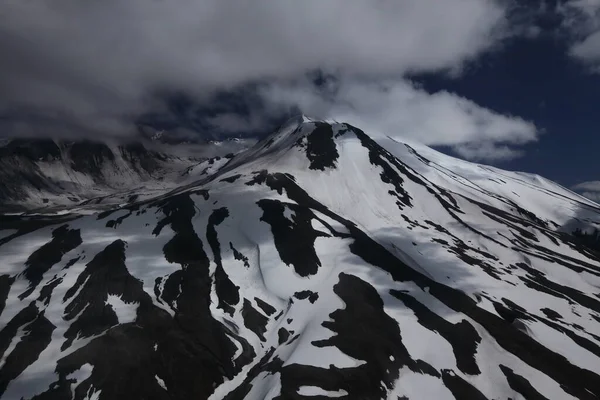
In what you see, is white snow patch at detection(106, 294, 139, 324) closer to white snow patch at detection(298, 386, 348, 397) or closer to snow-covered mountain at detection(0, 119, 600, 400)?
snow-covered mountain at detection(0, 119, 600, 400)

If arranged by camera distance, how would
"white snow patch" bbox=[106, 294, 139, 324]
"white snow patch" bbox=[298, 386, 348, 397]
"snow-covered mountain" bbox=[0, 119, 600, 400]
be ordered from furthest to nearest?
"white snow patch" bbox=[106, 294, 139, 324] < "snow-covered mountain" bbox=[0, 119, 600, 400] < "white snow patch" bbox=[298, 386, 348, 397]

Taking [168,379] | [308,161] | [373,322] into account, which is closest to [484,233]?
[308,161]

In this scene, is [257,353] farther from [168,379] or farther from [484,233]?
[484,233]

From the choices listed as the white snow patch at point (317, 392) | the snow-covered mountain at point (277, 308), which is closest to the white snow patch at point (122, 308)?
the snow-covered mountain at point (277, 308)

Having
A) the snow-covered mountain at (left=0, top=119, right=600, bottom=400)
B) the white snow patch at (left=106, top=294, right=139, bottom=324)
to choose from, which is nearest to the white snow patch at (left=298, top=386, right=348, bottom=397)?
the snow-covered mountain at (left=0, top=119, right=600, bottom=400)

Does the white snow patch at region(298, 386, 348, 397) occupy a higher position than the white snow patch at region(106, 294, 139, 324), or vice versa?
the white snow patch at region(298, 386, 348, 397)

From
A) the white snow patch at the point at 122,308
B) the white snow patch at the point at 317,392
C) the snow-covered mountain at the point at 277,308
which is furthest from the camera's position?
the white snow patch at the point at 122,308

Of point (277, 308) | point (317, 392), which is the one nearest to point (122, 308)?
point (277, 308)

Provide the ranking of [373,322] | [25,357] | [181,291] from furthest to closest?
[181,291] → [373,322] → [25,357]

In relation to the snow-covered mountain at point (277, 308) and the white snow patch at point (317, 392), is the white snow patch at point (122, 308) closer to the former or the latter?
the snow-covered mountain at point (277, 308)
